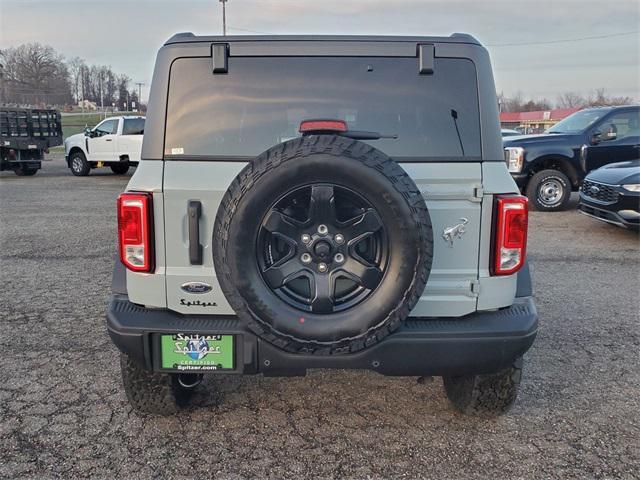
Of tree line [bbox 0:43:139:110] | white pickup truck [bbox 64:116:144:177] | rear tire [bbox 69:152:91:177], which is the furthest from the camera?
tree line [bbox 0:43:139:110]

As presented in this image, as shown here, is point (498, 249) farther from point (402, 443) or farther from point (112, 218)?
point (112, 218)

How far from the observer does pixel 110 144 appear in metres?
17.2

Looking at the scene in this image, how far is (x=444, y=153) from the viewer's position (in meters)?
2.75

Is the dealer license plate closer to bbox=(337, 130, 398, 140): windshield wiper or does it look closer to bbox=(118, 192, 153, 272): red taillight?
bbox=(118, 192, 153, 272): red taillight

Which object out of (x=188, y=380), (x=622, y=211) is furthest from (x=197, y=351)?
(x=622, y=211)

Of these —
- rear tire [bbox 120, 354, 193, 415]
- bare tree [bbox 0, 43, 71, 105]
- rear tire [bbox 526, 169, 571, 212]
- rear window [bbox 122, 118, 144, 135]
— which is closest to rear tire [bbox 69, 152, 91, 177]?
rear window [bbox 122, 118, 144, 135]

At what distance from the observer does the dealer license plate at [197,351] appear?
8.74ft

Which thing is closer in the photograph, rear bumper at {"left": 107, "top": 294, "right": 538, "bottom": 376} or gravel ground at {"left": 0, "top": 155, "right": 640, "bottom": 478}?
→ rear bumper at {"left": 107, "top": 294, "right": 538, "bottom": 376}

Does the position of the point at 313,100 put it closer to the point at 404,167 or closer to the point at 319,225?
the point at 404,167

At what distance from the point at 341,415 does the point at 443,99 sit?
180 cm

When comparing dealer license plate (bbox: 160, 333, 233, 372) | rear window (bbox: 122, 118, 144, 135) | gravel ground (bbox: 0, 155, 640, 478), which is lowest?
gravel ground (bbox: 0, 155, 640, 478)

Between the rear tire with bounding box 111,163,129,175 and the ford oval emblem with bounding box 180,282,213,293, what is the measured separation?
16.3 metres

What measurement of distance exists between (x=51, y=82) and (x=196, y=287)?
75.4m

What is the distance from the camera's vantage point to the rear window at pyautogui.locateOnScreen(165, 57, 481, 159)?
2.77m
